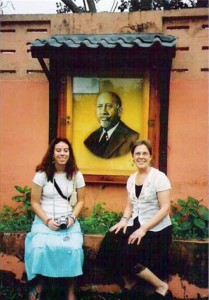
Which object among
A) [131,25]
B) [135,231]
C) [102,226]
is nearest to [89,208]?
[102,226]

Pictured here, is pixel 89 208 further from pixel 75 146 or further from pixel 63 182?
pixel 63 182

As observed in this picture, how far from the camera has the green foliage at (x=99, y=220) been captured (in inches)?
204

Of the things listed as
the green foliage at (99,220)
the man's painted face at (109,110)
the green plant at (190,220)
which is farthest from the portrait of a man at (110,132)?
the green plant at (190,220)

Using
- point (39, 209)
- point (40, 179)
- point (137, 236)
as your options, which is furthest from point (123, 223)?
point (40, 179)

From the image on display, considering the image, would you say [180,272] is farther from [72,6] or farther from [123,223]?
[72,6]

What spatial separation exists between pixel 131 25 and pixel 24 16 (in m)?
1.55

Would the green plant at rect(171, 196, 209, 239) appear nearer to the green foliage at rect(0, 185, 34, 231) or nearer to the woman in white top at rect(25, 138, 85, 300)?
the woman in white top at rect(25, 138, 85, 300)

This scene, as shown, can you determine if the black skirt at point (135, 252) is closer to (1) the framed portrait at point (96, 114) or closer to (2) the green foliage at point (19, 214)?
(2) the green foliage at point (19, 214)

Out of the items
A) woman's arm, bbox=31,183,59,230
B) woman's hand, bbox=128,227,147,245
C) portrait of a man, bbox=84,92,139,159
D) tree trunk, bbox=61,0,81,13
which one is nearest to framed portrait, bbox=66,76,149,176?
portrait of a man, bbox=84,92,139,159

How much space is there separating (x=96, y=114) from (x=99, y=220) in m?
1.50

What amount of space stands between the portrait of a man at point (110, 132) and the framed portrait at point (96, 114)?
0.13 feet

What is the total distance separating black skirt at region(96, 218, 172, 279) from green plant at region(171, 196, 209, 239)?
2.48ft

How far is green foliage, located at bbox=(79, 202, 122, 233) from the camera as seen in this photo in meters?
5.18

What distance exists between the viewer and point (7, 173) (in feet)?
20.2
